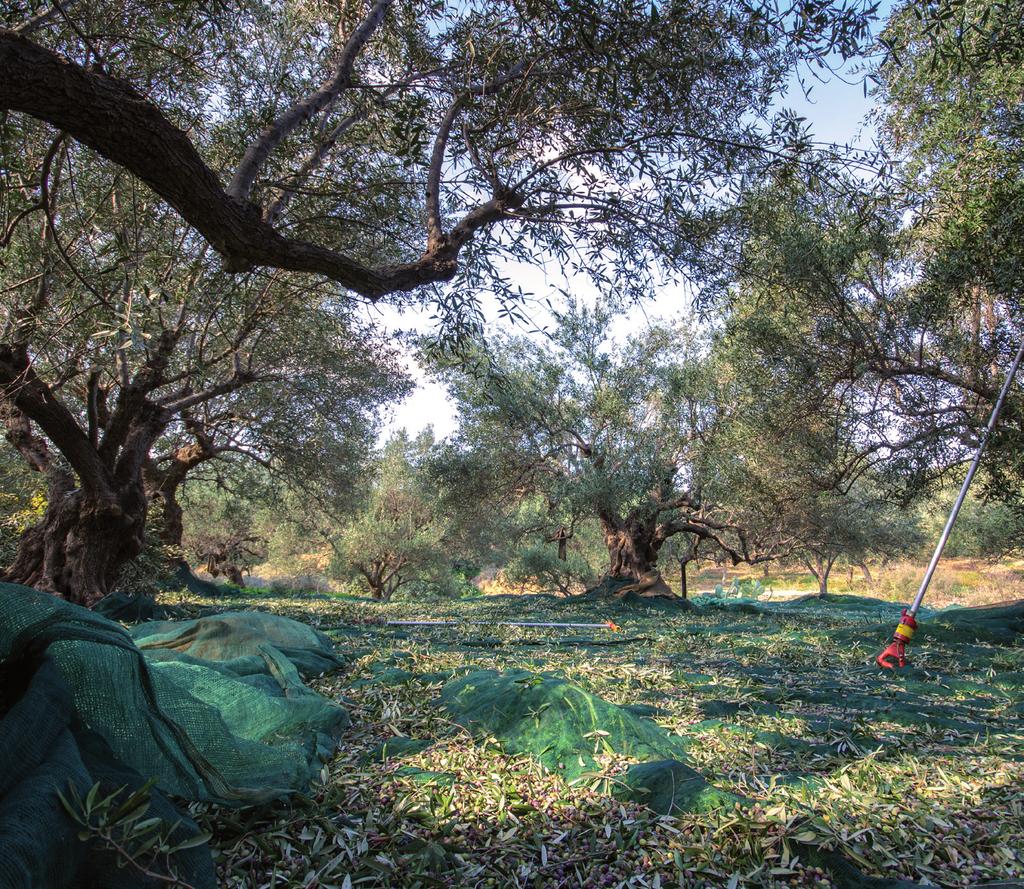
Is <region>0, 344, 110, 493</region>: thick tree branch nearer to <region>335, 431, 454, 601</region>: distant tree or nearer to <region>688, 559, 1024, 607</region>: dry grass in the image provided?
<region>335, 431, 454, 601</region>: distant tree

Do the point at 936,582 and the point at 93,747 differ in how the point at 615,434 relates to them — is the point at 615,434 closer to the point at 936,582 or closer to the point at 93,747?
the point at 93,747

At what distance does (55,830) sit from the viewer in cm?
120

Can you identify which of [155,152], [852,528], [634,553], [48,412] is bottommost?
[634,553]

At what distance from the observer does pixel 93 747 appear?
4.97ft

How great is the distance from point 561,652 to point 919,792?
381cm

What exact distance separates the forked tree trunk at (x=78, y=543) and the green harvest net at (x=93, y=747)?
276 inches

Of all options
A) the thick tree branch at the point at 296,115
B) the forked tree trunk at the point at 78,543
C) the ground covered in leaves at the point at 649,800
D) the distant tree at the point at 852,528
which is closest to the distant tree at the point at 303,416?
the forked tree trunk at the point at 78,543

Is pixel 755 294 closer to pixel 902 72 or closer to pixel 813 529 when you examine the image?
pixel 902 72

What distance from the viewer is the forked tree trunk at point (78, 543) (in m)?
7.92

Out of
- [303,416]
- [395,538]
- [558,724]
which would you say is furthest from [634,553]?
[558,724]

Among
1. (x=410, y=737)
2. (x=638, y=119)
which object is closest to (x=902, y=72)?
(x=638, y=119)

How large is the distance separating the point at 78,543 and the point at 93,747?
26.1ft

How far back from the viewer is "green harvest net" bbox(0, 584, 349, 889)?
1.20m

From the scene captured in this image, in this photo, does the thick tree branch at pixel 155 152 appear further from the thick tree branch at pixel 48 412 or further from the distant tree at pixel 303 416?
the distant tree at pixel 303 416
